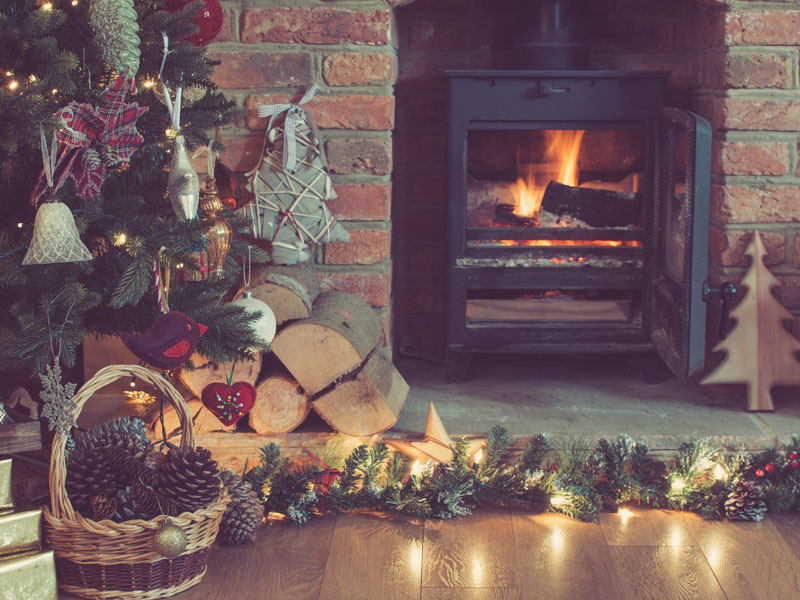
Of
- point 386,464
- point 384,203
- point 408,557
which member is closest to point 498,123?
point 384,203

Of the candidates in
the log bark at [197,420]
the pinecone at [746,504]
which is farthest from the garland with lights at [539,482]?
the log bark at [197,420]

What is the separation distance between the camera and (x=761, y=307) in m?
2.22

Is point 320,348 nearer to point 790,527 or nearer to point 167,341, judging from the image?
point 167,341

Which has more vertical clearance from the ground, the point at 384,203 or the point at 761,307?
the point at 384,203

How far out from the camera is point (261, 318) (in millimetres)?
1875

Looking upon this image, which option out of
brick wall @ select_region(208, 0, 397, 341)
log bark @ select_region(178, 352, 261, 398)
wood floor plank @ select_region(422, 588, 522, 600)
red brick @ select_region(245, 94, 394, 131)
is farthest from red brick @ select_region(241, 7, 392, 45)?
wood floor plank @ select_region(422, 588, 522, 600)

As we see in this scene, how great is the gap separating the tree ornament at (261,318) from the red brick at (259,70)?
55 cm

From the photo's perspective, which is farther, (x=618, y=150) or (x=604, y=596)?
(x=618, y=150)

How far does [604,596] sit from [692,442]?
0.52 m

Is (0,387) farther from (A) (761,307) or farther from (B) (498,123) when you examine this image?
(A) (761,307)

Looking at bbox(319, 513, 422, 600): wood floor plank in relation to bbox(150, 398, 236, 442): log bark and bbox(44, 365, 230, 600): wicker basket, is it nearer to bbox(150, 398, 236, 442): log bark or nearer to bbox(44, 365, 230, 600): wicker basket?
bbox(44, 365, 230, 600): wicker basket

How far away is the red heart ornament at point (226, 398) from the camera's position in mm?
1865

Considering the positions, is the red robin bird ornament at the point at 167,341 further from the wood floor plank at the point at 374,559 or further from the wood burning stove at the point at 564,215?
the wood burning stove at the point at 564,215

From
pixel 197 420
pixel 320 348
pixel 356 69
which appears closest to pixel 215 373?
pixel 197 420
